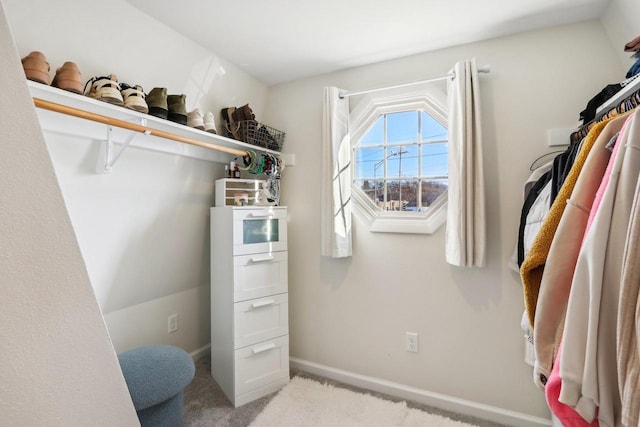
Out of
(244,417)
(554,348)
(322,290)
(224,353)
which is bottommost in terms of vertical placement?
(244,417)

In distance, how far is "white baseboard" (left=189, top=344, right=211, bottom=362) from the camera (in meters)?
2.24

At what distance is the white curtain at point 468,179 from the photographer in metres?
1.79

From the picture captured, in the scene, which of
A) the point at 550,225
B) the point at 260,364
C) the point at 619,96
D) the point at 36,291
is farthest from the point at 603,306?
the point at 260,364

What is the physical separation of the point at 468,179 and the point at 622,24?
983 mm

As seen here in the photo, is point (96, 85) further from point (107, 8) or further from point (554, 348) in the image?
point (554, 348)

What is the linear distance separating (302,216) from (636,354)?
199 centimetres

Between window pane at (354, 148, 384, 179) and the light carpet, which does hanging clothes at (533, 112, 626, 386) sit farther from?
window pane at (354, 148, 384, 179)

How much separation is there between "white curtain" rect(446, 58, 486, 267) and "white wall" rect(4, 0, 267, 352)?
61.8 inches

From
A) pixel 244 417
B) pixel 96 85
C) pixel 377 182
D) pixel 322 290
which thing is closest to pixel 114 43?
pixel 96 85

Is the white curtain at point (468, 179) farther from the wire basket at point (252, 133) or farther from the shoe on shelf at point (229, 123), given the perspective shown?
the shoe on shelf at point (229, 123)

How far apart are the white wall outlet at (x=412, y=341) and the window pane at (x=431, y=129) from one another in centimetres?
132

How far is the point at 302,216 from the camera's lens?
246 centimetres

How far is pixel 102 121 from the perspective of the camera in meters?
1.39

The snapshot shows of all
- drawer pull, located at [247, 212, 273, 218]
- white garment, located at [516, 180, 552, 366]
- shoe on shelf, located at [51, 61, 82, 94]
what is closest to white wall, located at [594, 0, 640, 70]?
white garment, located at [516, 180, 552, 366]
